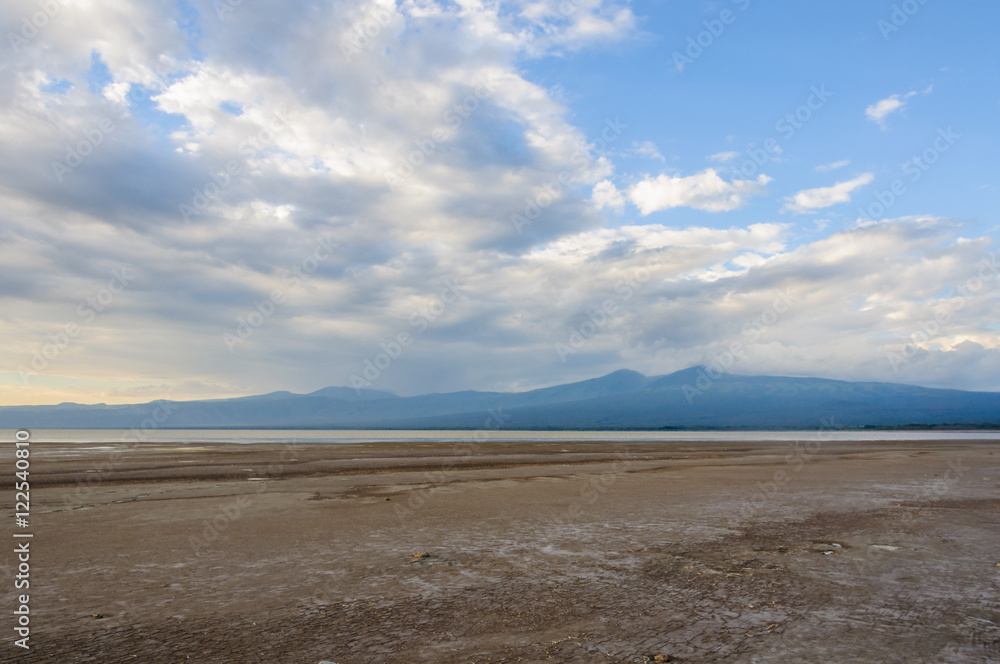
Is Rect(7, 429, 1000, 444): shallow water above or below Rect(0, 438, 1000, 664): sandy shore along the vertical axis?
below

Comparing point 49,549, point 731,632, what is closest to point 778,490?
point 731,632

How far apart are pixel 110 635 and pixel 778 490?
2211 cm

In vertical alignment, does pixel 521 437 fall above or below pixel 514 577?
below

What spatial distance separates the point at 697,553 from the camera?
11.5 metres

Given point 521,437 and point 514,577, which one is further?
point 521,437

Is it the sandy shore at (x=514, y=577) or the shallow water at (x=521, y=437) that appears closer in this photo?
the sandy shore at (x=514, y=577)

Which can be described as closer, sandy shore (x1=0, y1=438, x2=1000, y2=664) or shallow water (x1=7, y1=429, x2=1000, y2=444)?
sandy shore (x1=0, y1=438, x2=1000, y2=664)

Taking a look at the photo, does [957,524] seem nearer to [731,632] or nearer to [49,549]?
[731,632]

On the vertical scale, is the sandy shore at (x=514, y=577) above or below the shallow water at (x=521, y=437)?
above

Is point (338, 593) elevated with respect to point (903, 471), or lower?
elevated

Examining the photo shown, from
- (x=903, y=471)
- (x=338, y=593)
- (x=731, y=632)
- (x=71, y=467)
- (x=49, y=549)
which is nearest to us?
(x=731, y=632)

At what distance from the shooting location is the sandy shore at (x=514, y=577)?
678 centimetres

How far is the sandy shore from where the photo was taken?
6781 millimetres

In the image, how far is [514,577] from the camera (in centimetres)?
990
